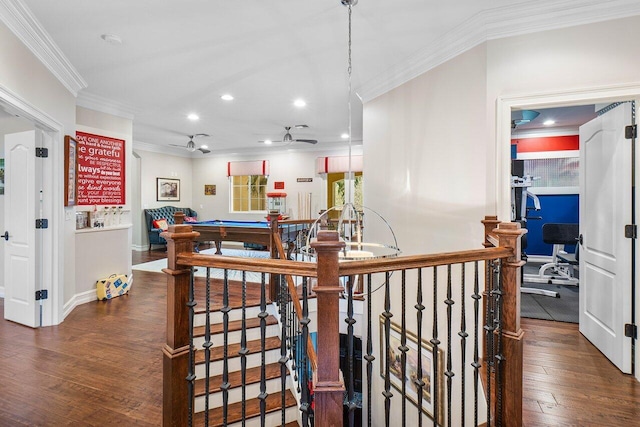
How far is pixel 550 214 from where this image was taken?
20.7ft

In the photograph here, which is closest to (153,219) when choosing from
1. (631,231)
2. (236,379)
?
(236,379)

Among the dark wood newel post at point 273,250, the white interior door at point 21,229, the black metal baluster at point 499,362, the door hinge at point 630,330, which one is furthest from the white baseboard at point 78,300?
the door hinge at point 630,330

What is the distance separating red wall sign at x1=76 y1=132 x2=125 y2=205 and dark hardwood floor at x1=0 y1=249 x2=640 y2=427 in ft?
5.31

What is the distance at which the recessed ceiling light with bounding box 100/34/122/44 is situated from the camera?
2.88 m

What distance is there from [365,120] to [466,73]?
173 cm

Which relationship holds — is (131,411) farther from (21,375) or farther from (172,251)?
(172,251)

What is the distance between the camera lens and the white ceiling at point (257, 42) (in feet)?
8.09

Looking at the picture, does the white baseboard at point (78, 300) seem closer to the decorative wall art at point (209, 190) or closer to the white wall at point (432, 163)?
the white wall at point (432, 163)

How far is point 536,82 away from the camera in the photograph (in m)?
2.56

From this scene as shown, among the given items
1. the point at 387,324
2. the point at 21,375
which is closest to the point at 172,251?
the point at 387,324

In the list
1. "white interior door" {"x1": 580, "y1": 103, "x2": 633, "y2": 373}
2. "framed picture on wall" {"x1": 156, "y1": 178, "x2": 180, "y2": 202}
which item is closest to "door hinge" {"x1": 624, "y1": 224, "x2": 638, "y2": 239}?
"white interior door" {"x1": 580, "y1": 103, "x2": 633, "y2": 373}

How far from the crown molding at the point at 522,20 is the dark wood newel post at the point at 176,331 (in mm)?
2713

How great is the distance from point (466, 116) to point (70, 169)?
423 centimetres

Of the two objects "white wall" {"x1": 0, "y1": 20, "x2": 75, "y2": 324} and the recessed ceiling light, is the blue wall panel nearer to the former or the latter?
the recessed ceiling light
